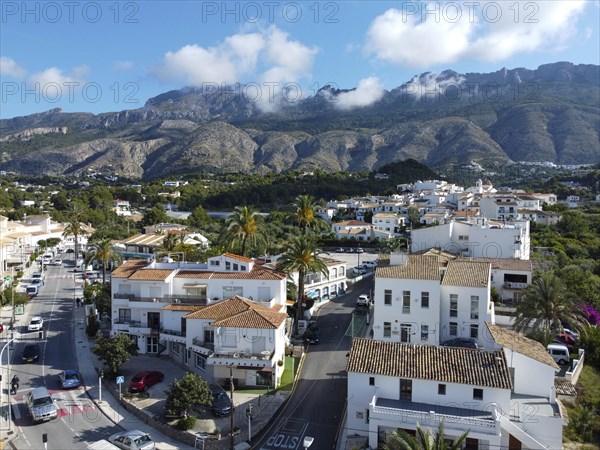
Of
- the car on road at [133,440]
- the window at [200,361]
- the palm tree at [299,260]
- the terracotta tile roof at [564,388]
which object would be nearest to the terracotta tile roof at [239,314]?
the window at [200,361]

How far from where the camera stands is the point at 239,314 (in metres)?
30.9

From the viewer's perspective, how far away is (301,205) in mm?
52719

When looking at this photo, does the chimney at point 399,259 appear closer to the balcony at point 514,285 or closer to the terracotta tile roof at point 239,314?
the terracotta tile roof at point 239,314

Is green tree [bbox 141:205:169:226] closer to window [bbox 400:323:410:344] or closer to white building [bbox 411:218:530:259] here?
white building [bbox 411:218:530:259]

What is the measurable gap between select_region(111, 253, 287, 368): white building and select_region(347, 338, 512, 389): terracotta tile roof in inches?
431

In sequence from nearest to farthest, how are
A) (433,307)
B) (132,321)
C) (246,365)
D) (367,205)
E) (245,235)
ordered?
(246,365) → (433,307) → (132,321) → (245,235) → (367,205)

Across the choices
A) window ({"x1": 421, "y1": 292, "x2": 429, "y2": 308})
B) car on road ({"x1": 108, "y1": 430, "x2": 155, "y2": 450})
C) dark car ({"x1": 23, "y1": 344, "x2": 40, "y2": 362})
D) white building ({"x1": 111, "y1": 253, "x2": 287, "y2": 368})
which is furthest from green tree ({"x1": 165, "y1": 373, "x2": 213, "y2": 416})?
window ({"x1": 421, "y1": 292, "x2": 429, "y2": 308})

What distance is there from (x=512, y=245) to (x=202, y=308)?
33639mm

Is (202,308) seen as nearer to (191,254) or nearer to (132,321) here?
(132,321)

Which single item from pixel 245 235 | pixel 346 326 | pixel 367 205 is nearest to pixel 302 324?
pixel 346 326

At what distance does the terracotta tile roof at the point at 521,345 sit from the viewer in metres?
25.6

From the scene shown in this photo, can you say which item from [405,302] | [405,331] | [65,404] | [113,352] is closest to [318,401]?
[405,331]

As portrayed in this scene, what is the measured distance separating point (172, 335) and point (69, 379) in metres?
6.64

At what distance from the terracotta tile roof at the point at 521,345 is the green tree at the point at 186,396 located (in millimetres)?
15683
